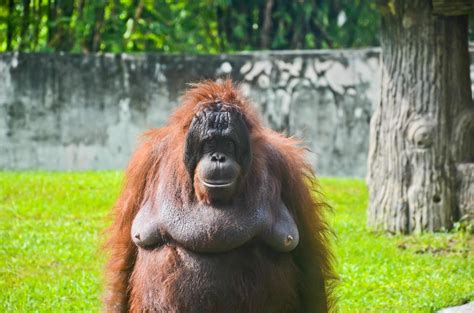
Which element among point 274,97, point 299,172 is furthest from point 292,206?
point 274,97

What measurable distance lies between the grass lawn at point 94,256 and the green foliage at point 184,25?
346cm

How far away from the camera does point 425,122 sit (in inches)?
263

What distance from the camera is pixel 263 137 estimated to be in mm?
3801

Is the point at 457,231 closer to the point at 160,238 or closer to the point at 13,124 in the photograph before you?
the point at 160,238

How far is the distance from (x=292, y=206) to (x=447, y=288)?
1.81 metres

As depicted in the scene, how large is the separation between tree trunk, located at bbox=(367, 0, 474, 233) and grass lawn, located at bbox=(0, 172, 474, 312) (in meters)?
0.22

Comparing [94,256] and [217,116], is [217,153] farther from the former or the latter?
[94,256]

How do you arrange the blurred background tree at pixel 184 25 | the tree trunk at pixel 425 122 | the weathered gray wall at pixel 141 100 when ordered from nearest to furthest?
the tree trunk at pixel 425 122
the weathered gray wall at pixel 141 100
the blurred background tree at pixel 184 25

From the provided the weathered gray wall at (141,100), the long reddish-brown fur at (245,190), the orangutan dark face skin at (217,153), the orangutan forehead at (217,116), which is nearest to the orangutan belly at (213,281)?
the long reddish-brown fur at (245,190)

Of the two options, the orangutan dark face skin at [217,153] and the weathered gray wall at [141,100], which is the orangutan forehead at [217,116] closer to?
the orangutan dark face skin at [217,153]

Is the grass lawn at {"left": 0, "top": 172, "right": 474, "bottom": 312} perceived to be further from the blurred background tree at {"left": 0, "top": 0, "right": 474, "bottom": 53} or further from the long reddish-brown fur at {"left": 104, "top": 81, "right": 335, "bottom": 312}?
the blurred background tree at {"left": 0, "top": 0, "right": 474, "bottom": 53}

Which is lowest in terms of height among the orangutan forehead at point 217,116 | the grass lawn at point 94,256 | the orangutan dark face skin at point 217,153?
the grass lawn at point 94,256

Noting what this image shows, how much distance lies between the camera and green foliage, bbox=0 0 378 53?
→ 37.8 feet

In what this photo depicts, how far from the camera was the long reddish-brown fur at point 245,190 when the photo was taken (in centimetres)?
370
